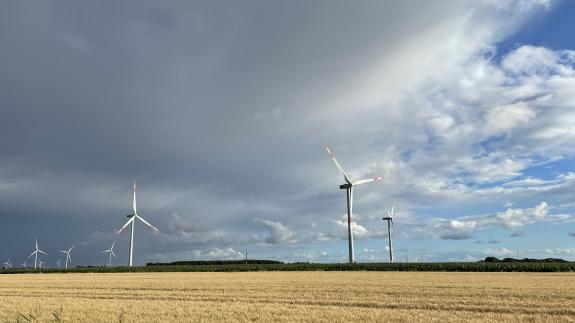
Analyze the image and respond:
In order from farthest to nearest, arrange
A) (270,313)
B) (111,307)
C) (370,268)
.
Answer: (370,268), (111,307), (270,313)

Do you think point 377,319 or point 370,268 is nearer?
point 377,319

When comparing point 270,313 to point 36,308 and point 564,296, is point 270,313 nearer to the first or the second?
point 36,308

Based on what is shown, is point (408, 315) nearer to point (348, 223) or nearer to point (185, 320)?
point (185, 320)

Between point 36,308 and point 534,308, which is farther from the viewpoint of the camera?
point 36,308

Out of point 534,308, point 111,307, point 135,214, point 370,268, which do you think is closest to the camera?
point 534,308

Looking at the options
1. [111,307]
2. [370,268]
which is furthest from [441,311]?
[370,268]

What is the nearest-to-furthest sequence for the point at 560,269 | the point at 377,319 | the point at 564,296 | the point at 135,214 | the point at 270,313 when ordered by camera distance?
the point at 377,319 → the point at 270,313 → the point at 564,296 → the point at 560,269 → the point at 135,214

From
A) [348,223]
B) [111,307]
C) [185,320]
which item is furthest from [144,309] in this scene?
[348,223]

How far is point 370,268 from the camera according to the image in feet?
308

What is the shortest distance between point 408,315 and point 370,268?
2918 inches

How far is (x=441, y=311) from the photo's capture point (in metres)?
23.8

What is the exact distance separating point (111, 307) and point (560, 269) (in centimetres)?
8062

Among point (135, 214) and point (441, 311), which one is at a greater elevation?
point (135, 214)

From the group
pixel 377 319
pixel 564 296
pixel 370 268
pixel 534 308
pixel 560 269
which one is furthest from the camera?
pixel 370 268
